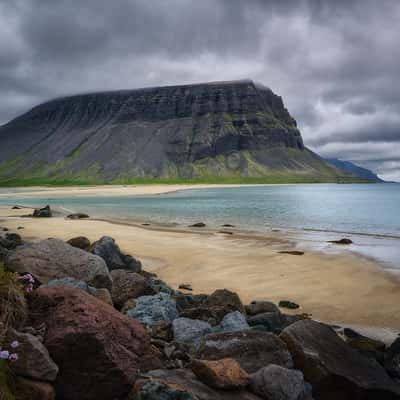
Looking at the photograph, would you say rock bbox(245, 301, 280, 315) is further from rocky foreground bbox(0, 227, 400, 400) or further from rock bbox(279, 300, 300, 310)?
rocky foreground bbox(0, 227, 400, 400)

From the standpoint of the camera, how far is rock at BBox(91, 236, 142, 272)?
1566 cm

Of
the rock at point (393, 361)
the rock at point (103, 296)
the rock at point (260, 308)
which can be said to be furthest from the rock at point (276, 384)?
the rock at point (260, 308)

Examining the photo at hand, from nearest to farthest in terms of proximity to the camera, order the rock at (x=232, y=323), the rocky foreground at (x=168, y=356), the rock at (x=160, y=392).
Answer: the rock at (x=160, y=392), the rocky foreground at (x=168, y=356), the rock at (x=232, y=323)

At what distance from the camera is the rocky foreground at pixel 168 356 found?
199 inches

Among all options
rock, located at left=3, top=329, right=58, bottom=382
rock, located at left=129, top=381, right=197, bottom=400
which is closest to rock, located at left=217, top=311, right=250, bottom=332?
rock, located at left=129, top=381, right=197, bottom=400

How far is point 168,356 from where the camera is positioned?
6.45m

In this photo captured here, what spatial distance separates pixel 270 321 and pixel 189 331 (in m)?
2.67

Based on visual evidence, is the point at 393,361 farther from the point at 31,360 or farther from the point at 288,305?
the point at 31,360

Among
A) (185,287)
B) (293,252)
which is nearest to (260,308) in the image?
(185,287)

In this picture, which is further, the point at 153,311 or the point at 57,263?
the point at 57,263

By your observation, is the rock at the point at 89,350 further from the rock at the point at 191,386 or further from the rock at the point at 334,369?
the rock at the point at 334,369

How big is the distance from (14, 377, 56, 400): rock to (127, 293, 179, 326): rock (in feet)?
10.7

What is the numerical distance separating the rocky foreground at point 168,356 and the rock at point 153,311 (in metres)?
0.02

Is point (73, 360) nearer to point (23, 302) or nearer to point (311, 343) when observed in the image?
point (23, 302)
